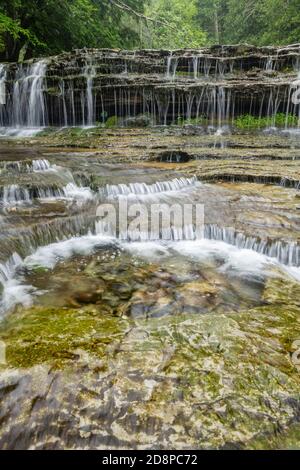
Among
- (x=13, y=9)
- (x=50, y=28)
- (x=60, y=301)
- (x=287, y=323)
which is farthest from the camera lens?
(x=50, y=28)

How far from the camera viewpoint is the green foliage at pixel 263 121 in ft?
44.6

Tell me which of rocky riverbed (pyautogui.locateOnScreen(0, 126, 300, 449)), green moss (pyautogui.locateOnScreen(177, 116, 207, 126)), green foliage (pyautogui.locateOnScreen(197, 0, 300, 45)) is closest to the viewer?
rocky riverbed (pyautogui.locateOnScreen(0, 126, 300, 449))

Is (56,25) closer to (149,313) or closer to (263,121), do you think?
(263,121)

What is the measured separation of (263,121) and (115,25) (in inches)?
551

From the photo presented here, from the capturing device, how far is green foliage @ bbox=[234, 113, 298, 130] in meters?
13.6

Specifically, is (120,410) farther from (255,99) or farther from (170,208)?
(255,99)

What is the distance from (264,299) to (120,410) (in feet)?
7.30

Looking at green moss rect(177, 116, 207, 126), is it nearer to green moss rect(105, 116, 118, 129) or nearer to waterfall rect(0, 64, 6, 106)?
green moss rect(105, 116, 118, 129)

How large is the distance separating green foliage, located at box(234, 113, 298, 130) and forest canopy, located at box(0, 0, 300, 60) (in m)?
7.40

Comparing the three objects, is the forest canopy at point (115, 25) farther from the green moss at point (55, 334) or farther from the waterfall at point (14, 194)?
the green moss at point (55, 334)

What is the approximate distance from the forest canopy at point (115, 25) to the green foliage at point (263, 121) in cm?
740

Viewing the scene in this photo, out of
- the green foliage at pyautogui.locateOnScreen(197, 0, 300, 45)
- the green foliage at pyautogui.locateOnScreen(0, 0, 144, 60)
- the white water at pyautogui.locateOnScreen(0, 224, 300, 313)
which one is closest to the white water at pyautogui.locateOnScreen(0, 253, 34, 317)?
the white water at pyautogui.locateOnScreen(0, 224, 300, 313)

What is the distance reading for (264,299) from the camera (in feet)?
12.6
